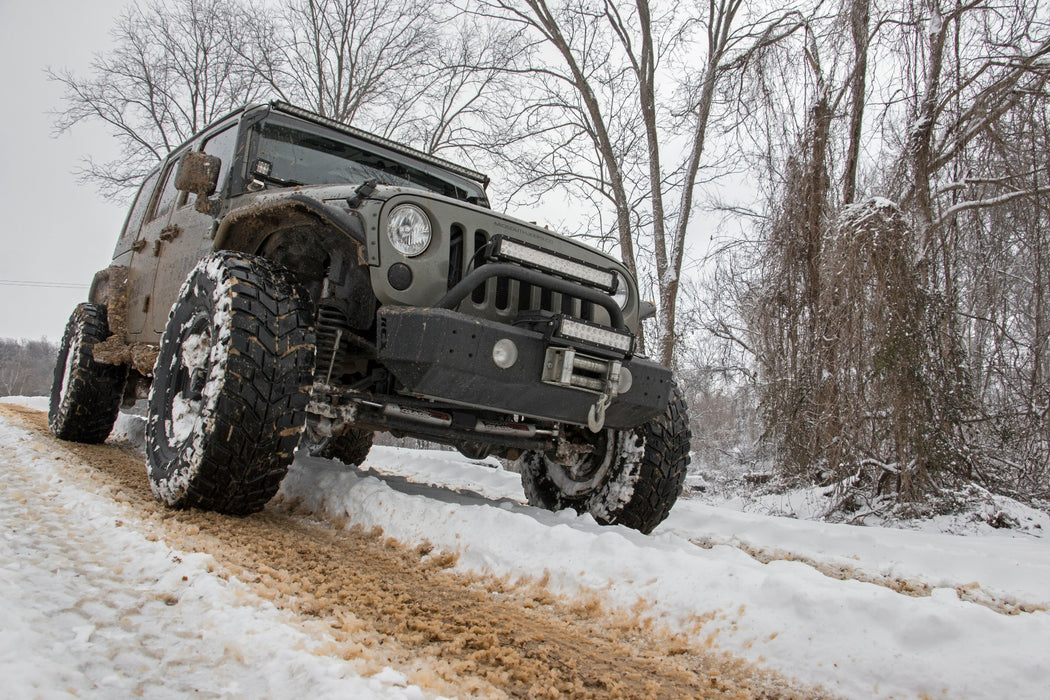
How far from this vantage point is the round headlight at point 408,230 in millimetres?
2996

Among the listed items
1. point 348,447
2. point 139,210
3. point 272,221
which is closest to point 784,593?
point 272,221

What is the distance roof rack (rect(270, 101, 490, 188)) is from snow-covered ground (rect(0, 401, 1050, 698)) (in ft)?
8.34

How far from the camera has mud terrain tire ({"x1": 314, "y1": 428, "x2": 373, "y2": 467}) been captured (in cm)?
627

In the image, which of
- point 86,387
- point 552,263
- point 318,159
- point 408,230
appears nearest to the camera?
point 408,230

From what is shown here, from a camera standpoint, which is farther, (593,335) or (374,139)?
(374,139)

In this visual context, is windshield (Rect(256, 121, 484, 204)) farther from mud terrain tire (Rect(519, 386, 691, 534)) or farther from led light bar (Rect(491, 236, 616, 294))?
mud terrain tire (Rect(519, 386, 691, 534))

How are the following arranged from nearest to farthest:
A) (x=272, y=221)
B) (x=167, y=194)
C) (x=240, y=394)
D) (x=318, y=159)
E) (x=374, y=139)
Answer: (x=240, y=394) → (x=272, y=221) → (x=318, y=159) → (x=374, y=139) → (x=167, y=194)

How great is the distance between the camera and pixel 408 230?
120 inches

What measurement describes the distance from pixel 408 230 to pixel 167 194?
3.68 m

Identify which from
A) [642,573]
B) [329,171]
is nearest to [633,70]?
[329,171]

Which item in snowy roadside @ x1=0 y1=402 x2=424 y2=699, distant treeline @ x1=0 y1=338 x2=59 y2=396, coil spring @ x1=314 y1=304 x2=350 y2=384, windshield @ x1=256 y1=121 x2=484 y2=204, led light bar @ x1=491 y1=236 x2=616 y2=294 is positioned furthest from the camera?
distant treeline @ x1=0 y1=338 x2=59 y2=396

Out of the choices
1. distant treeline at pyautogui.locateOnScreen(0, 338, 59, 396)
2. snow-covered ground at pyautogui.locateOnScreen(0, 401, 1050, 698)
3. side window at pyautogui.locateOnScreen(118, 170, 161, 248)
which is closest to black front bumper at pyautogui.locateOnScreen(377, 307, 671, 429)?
snow-covered ground at pyautogui.locateOnScreen(0, 401, 1050, 698)

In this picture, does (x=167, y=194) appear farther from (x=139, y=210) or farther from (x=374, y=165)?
(x=374, y=165)

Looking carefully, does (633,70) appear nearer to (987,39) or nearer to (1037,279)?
(987,39)
